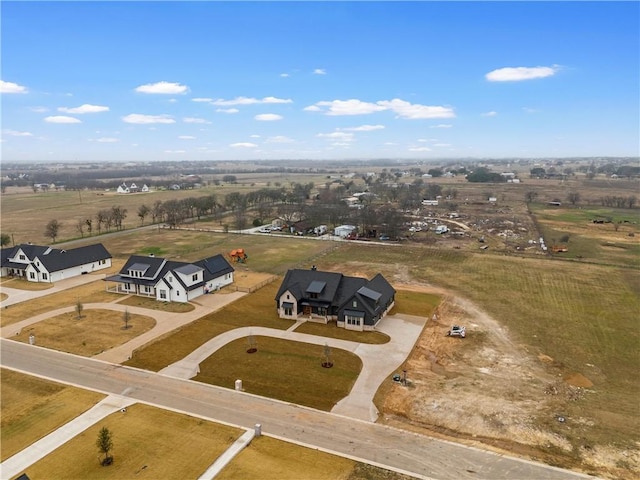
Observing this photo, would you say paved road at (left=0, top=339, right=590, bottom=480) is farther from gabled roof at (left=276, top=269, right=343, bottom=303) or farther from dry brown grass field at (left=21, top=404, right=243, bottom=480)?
gabled roof at (left=276, top=269, right=343, bottom=303)

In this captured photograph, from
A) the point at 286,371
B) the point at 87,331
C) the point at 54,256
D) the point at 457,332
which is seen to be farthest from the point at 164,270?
the point at 457,332

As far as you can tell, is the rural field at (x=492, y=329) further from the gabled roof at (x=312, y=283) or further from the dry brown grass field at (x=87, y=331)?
the dry brown grass field at (x=87, y=331)

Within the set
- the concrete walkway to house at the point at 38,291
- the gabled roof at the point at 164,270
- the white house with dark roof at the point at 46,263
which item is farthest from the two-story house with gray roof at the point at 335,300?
the white house with dark roof at the point at 46,263

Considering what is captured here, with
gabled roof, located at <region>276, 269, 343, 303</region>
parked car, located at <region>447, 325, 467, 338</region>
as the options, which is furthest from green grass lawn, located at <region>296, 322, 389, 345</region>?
parked car, located at <region>447, 325, 467, 338</region>

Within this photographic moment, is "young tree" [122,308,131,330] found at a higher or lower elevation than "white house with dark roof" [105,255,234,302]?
lower

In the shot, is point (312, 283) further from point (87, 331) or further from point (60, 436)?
point (60, 436)

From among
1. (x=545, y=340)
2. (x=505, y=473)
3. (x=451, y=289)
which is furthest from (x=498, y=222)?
(x=505, y=473)

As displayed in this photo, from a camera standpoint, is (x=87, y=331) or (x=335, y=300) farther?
(x=335, y=300)
